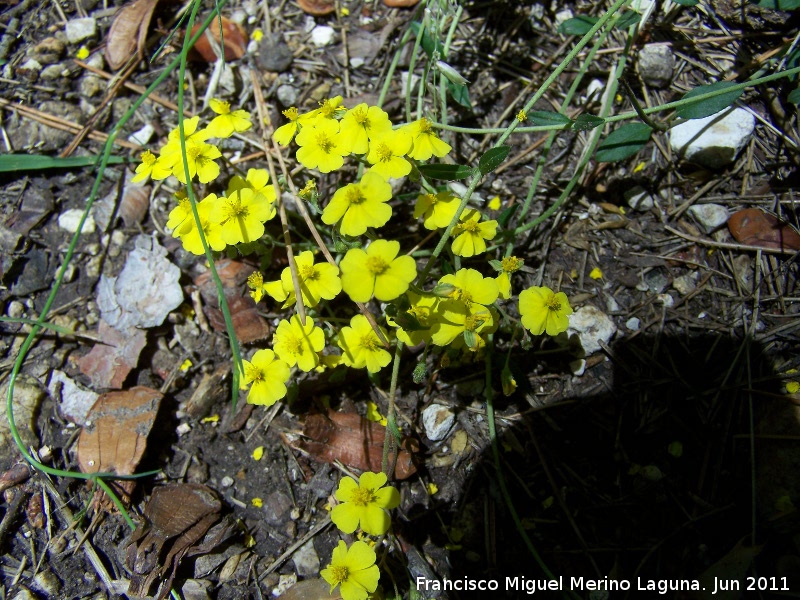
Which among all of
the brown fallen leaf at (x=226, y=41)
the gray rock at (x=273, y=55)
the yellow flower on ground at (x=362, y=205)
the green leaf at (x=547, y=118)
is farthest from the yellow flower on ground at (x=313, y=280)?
the brown fallen leaf at (x=226, y=41)

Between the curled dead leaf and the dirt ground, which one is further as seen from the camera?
the curled dead leaf

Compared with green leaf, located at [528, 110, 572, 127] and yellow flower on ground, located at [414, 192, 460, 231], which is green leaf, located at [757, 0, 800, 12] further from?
yellow flower on ground, located at [414, 192, 460, 231]

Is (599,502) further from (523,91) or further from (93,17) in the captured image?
(93,17)

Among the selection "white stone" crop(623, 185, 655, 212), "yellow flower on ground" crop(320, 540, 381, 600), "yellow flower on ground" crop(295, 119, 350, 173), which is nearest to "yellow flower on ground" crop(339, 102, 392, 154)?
"yellow flower on ground" crop(295, 119, 350, 173)

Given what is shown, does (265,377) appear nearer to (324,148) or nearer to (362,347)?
(362,347)

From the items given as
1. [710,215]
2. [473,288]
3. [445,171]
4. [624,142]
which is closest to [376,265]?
[473,288]
